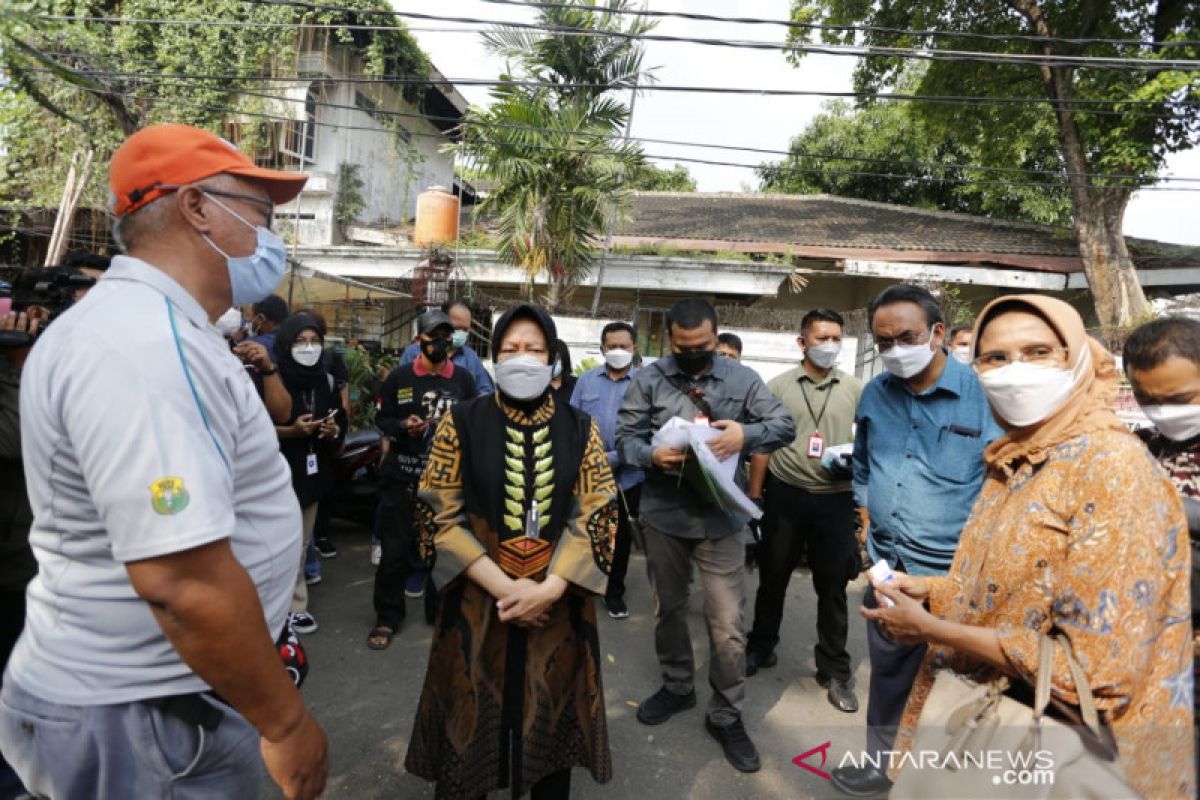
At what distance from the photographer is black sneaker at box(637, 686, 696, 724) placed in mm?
3227

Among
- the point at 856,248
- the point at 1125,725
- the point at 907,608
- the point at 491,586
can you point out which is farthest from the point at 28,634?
the point at 856,248

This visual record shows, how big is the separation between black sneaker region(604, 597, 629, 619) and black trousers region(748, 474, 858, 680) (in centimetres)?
105

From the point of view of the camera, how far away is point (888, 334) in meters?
2.61

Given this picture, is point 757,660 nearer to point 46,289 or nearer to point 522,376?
point 522,376

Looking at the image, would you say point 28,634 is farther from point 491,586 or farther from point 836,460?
point 836,460

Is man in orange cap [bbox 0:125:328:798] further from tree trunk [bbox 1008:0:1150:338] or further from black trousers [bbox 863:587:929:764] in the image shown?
tree trunk [bbox 1008:0:1150:338]

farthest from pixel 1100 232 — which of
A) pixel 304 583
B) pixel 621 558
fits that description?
pixel 304 583

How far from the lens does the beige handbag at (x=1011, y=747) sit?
50.1 inches

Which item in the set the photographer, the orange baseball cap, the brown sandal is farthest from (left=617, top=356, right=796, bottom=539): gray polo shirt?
the photographer

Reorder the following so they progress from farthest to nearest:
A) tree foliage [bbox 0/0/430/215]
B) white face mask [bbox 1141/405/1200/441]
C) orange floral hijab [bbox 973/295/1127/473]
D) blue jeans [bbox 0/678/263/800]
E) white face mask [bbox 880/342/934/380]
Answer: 1. tree foliage [bbox 0/0/430/215]
2. white face mask [bbox 880/342/934/380]
3. white face mask [bbox 1141/405/1200/441]
4. orange floral hijab [bbox 973/295/1127/473]
5. blue jeans [bbox 0/678/263/800]

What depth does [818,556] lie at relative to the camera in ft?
12.1

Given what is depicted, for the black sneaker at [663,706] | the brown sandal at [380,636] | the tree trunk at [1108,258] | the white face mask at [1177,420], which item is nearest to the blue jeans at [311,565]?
the brown sandal at [380,636]

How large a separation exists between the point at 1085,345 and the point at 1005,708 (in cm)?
92

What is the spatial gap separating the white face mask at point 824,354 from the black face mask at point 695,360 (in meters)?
1.05
